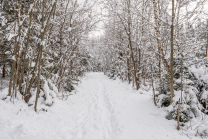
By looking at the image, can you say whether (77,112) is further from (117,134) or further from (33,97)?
(117,134)

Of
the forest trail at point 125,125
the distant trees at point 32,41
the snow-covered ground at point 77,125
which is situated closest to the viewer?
the snow-covered ground at point 77,125

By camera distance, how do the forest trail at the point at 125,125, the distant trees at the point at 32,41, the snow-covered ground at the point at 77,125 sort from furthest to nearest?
the distant trees at the point at 32,41, the forest trail at the point at 125,125, the snow-covered ground at the point at 77,125

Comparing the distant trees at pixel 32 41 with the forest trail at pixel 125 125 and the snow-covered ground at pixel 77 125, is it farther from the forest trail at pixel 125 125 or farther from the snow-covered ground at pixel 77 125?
the forest trail at pixel 125 125

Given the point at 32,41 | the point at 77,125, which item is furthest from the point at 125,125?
the point at 32,41

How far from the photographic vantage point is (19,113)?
2.80 m

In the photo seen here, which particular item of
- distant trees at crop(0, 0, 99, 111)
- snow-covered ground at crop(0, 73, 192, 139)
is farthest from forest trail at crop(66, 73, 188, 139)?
distant trees at crop(0, 0, 99, 111)

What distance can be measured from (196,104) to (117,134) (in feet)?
7.90

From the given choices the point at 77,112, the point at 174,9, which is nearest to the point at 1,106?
the point at 77,112

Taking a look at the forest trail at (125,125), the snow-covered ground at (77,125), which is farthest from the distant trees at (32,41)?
the forest trail at (125,125)

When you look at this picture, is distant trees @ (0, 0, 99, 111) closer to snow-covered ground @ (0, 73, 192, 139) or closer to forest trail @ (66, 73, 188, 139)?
snow-covered ground @ (0, 73, 192, 139)

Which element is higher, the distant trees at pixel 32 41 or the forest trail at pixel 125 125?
the distant trees at pixel 32 41

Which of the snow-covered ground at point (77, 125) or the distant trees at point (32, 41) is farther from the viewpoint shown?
the distant trees at point (32, 41)

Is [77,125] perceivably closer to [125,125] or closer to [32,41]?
[125,125]

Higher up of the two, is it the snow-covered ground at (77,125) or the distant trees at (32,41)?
the distant trees at (32,41)
